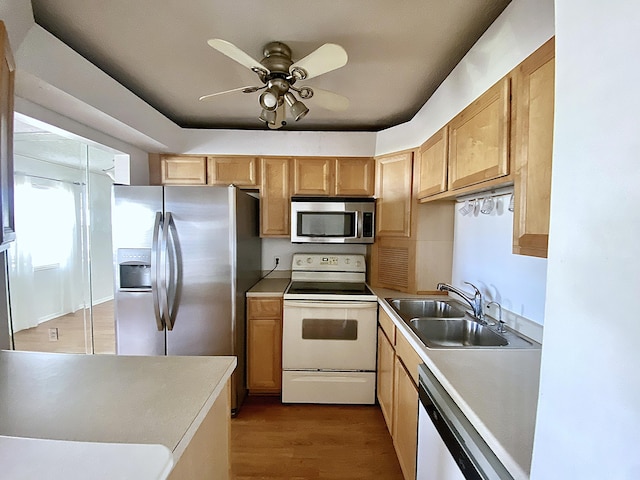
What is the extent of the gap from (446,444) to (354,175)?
2.22 meters

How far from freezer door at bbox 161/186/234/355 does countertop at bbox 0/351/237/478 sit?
3.44 feet

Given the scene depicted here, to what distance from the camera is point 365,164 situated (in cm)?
274

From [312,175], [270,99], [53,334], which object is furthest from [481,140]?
[53,334]

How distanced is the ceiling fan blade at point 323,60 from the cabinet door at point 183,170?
1639mm

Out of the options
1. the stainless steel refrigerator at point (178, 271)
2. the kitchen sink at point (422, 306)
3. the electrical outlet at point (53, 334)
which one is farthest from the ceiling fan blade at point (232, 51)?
the electrical outlet at point (53, 334)

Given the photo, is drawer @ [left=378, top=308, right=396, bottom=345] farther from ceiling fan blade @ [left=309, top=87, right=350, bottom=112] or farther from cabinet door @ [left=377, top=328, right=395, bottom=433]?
ceiling fan blade @ [left=309, top=87, right=350, bottom=112]

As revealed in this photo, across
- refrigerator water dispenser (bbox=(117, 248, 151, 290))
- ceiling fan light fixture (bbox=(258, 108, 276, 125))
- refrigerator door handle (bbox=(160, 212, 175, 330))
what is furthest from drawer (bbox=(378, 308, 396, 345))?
refrigerator water dispenser (bbox=(117, 248, 151, 290))

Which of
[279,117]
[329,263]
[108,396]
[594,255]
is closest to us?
[594,255]

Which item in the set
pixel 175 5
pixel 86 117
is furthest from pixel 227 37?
pixel 86 117

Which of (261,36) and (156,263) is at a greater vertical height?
(261,36)

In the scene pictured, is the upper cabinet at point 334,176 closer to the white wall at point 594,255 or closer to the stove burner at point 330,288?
the stove burner at point 330,288

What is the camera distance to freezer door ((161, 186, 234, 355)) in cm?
214

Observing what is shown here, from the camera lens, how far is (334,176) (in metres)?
2.75

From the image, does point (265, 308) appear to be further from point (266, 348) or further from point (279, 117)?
point (279, 117)
